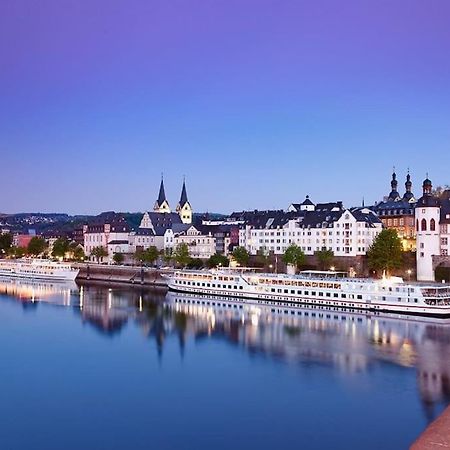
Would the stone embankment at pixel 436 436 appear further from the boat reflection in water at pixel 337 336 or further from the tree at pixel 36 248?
the tree at pixel 36 248

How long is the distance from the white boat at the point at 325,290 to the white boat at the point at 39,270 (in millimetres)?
15870

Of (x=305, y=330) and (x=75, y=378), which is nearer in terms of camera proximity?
(x=75, y=378)

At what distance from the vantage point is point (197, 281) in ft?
147

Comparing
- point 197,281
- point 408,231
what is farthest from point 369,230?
point 197,281

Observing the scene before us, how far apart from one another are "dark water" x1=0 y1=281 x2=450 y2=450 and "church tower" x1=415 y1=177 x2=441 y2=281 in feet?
35.8

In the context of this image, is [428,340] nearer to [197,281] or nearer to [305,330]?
[305,330]

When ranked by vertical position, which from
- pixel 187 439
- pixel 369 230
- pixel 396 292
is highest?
pixel 369 230

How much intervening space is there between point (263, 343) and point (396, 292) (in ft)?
32.1

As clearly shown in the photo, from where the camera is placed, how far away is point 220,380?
2139 centimetres

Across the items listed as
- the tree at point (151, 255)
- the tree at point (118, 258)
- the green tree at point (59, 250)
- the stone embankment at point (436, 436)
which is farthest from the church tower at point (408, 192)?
the stone embankment at point (436, 436)

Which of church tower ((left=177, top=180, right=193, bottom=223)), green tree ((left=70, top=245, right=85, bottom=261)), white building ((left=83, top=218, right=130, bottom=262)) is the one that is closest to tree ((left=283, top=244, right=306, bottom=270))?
white building ((left=83, top=218, right=130, bottom=262))

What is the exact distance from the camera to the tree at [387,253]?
4260 centimetres

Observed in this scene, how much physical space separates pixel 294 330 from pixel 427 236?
16.9 meters

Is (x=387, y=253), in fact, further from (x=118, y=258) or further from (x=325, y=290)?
(x=118, y=258)
